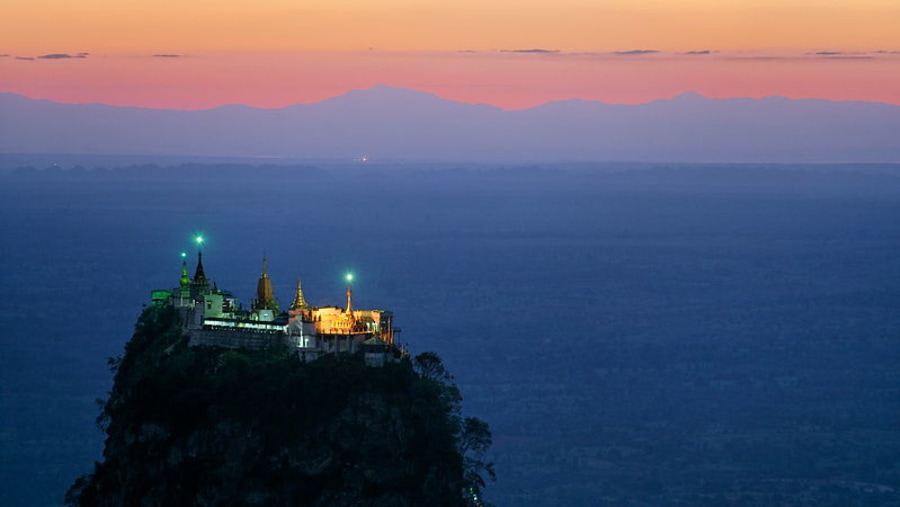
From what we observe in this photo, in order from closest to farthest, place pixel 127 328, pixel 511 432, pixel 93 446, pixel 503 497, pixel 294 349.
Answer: pixel 294 349, pixel 503 497, pixel 93 446, pixel 511 432, pixel 127 328

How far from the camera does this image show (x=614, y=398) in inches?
6845

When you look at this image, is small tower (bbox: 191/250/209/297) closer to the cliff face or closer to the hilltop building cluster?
the hilltop building cluster

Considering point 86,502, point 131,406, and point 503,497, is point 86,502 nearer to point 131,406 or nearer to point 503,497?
point 131,406

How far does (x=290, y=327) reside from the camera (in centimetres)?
8762

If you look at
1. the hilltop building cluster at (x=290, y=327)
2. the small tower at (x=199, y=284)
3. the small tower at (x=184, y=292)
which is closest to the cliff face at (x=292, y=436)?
the hilltop building cluster at (x=290, y=327)

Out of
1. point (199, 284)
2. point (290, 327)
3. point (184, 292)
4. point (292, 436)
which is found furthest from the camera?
point (199, 284)

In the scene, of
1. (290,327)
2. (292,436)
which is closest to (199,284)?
(290,327)

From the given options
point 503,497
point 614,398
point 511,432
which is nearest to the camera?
point 503,497

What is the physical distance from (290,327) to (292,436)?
6.36 m

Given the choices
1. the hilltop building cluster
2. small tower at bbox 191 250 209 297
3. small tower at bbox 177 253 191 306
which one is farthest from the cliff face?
small tower at bbox 191 250 209 297

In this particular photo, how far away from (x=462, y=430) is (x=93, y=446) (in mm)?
61753

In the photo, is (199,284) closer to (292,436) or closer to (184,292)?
(184,292)

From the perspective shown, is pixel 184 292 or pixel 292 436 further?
pixel 184 292

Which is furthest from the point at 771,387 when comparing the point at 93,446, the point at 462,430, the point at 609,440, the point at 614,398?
the point at 462,430
